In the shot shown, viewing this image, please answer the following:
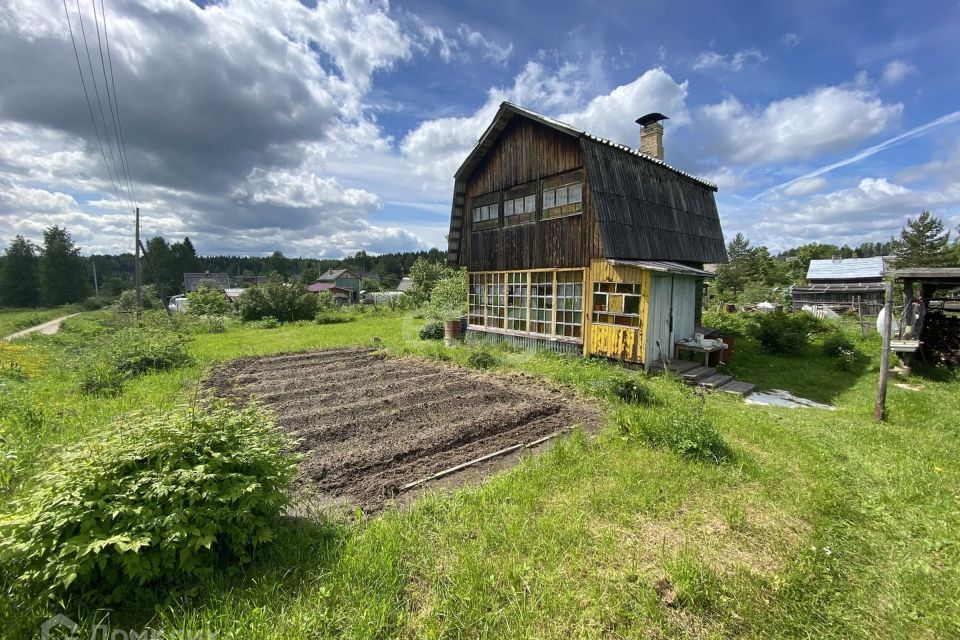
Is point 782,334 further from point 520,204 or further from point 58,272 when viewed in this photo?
point 58,272

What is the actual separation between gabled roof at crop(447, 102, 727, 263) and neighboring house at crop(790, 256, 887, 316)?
20.6 meters

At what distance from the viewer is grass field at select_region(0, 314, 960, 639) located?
238 cm

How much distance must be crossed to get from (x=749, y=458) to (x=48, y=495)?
6.63 metres

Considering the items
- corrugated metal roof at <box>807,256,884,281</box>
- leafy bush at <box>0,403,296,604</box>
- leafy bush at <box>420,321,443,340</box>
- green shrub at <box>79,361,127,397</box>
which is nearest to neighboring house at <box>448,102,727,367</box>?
leafy bush at <box>420,321,443,340</box>

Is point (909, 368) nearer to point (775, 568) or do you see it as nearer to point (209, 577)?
point (775, 568)

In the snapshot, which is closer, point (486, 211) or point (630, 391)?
point (630, 391)

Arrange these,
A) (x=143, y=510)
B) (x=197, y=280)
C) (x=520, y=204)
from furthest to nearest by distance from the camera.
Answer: (x=197, y=280) < (x=520, y=204) < (x=143, y=510)

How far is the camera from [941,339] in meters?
9.09

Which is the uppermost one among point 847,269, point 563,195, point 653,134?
point 653,134

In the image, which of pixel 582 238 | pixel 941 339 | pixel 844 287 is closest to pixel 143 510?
pixel 582 238

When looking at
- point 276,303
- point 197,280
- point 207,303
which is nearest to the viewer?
point 276,303

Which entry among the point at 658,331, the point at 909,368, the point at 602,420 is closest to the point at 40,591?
the point at 602,420

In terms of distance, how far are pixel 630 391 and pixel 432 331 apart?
10.1 m

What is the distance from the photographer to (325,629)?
90.6 inches
